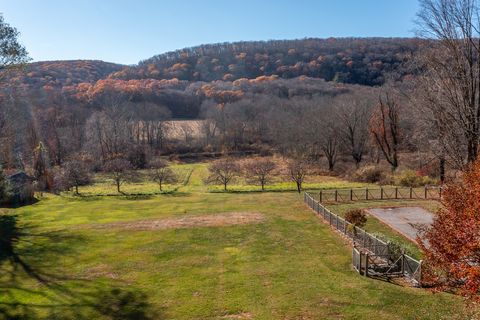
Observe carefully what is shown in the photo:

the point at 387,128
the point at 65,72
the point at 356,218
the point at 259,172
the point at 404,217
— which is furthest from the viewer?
the point at 65,72

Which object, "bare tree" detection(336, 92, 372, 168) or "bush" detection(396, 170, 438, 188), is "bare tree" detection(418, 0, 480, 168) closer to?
"bush" detection(396, 170, 438, 188)

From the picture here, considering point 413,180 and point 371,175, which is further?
point 371,175

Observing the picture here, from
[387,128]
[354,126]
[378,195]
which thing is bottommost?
[378,195]

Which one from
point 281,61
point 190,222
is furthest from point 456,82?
point 281,61

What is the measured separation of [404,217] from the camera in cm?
2747

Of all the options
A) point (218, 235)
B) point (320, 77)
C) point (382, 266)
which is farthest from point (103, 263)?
point (320, 77)

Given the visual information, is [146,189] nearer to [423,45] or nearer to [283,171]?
[283,171]

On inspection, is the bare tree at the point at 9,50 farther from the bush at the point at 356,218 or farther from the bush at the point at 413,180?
the bush at the point at 413,180

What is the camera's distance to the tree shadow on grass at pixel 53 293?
44.7ft

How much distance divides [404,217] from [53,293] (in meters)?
23.4

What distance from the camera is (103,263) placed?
61.9 ft

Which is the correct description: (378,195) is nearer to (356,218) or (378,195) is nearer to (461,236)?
(356,218)

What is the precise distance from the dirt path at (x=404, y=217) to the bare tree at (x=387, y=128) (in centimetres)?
2358

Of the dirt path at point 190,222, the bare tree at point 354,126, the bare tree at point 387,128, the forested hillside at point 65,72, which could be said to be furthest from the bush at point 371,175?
the forested hillside at point 65,72
